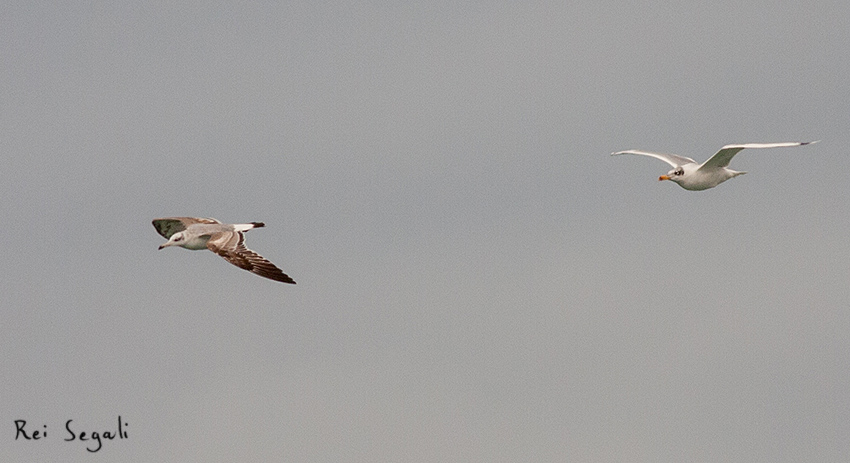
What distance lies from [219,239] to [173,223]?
12.8ft

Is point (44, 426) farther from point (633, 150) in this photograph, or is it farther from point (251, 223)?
point (633, 150)

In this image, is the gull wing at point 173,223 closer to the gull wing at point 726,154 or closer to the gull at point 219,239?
the gull at point 219,239

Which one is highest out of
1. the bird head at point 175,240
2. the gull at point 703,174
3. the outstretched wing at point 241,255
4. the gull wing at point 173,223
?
the gull at point 703,174

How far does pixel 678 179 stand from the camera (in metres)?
39.3

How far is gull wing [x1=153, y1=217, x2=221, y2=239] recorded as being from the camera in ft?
130

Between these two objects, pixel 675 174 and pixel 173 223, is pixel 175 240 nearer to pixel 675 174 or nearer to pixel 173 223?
pixel 173 223

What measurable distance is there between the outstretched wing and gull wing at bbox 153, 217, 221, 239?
259 centimetres

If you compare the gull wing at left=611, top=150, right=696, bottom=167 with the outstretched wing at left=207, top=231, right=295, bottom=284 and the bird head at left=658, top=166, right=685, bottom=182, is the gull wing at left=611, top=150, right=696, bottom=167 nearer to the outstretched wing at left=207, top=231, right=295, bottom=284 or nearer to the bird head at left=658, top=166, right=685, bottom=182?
the bird head at left=658, top=166, right=685, bottom=182

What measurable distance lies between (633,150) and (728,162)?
7.62 meters

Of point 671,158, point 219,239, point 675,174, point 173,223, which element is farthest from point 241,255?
point 671,158

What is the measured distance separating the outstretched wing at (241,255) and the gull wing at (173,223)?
259 centimetres

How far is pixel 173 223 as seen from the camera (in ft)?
131

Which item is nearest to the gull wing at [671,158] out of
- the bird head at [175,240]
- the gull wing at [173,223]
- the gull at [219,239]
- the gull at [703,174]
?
the gull at [703,174]

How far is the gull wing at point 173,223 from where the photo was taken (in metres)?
39.5
